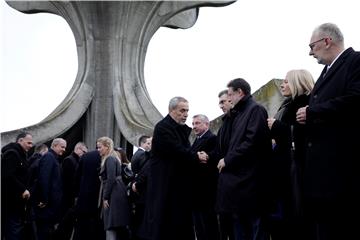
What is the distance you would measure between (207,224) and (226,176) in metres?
1.67

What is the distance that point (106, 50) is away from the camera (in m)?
16.3

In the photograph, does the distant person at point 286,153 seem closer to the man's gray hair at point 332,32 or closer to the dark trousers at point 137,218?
the man's gray hair at point 332,32

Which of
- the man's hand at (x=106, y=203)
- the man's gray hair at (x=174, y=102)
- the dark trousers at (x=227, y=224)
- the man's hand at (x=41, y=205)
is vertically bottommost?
the man's hand at (x=41, y=205)

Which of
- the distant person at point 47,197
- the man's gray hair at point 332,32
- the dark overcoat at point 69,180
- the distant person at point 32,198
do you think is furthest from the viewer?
the dark overcoat at point 69,180

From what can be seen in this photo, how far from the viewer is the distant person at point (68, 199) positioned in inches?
401

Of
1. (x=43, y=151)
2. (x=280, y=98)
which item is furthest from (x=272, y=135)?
(x=43, y=151)

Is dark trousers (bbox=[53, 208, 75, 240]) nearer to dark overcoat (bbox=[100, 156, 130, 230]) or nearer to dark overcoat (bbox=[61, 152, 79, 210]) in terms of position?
dark overcoat (bbox=[61, 152, 79, 210])

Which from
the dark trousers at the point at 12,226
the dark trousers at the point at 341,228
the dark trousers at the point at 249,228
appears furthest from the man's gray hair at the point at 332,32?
the dark trousers at the point at 12,226

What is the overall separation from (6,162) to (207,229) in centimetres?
305

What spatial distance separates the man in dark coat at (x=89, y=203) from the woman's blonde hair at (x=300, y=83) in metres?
4.11

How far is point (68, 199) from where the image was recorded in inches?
418

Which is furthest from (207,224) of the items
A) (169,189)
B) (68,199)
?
(68,199)

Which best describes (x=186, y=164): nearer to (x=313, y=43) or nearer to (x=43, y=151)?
(x=313, y=43)

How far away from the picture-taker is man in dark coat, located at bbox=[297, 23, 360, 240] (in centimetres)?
460
